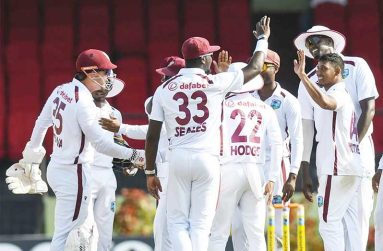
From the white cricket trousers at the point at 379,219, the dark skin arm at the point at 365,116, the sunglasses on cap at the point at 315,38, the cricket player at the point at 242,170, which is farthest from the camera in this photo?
the sunglasses on cap at the point at 315,38

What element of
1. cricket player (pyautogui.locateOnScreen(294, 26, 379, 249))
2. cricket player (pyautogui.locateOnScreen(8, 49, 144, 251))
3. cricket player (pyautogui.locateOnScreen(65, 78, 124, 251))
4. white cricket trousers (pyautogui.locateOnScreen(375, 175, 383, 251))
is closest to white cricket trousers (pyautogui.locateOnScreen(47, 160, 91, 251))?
cricket player (pyautogui.locateOnScreen(8, 49, 144, 251))

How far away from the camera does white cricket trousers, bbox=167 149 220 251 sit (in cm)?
879

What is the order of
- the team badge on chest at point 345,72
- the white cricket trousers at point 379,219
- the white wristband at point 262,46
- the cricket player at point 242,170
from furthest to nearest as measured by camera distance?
the team badge on chest at point 345,72, the white cricket trousers at point 379,219, the cricket player at point 242,170, the white wristband at point 262,46

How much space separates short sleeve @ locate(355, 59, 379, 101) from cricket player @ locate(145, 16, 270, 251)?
1.05 m

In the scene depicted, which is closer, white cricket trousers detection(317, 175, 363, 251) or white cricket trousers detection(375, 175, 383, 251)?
A: white cricket trousers detection(317, 175, 363, 251)

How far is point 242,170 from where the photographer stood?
9203mm

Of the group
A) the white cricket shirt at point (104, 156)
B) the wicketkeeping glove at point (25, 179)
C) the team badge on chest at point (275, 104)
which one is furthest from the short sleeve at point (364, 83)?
the wicketkeeping glove at point (25, 179)

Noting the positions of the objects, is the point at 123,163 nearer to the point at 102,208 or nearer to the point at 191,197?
the point at 102,208

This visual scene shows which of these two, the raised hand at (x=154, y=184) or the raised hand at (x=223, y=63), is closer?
the raised hand at (x=154, y=184)

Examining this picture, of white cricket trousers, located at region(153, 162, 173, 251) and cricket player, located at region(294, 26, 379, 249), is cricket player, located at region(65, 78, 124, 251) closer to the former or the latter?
white cricket trousers, located at region(153, 162, 173, 251)

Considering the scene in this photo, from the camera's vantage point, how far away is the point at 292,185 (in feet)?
31.8

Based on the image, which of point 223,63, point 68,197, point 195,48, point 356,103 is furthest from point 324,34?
point 68,197

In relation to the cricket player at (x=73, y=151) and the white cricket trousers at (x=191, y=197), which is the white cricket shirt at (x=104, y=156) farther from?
the white cricket trousers at (x=191, y=197)

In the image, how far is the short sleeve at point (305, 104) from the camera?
970cm
